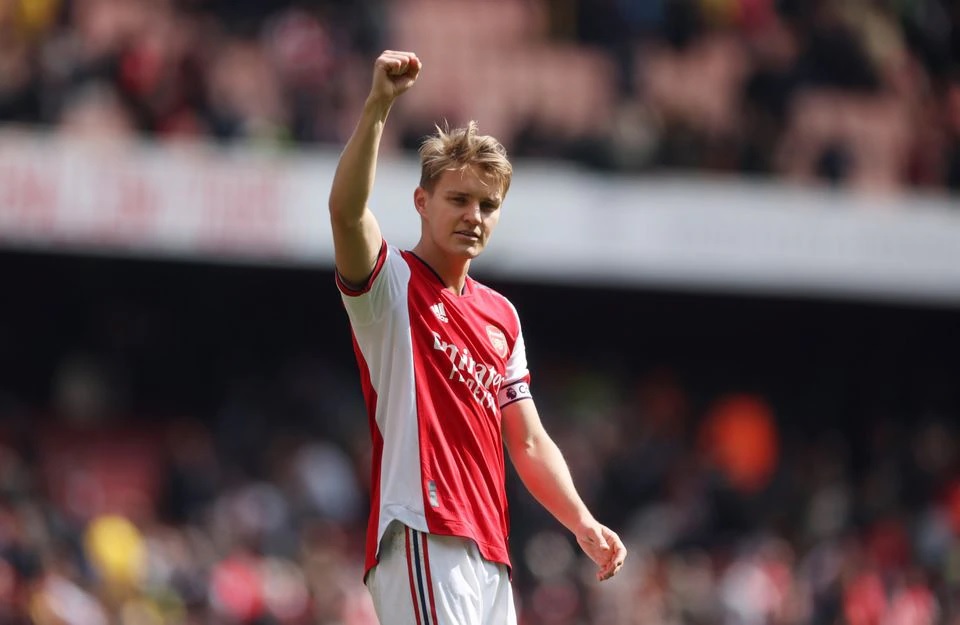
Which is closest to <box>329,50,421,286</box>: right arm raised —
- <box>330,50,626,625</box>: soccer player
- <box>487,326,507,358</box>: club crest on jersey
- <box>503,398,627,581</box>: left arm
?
<box>330,50,626,625</box>: soccer player

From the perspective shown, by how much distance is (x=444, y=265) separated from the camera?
4883 millimetres

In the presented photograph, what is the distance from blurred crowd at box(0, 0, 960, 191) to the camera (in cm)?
1505

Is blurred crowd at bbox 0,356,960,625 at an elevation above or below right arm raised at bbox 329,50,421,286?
below

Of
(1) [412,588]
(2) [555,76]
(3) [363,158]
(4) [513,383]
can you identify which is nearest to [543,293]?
(2) [555,76]

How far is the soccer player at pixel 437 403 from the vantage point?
184 inches

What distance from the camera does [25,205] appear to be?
1450 cm

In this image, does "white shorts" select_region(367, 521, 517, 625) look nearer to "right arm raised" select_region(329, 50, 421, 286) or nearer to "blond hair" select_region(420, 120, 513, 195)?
"right arm raised" select_region(329, 50, 421, 286)

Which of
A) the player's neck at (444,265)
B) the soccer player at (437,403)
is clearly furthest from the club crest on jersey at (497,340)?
the player's neck at (444,265)

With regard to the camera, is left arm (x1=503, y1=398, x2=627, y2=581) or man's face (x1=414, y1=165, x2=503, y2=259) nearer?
man's face (x1=414, y1=165, x2=503, y2=259)

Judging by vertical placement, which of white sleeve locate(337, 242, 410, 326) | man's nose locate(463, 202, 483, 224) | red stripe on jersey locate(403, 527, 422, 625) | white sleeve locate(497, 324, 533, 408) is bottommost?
red stripe on jersey locate(403, 527, 422, 625)

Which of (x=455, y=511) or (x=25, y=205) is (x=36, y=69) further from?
(x=455, y=511)

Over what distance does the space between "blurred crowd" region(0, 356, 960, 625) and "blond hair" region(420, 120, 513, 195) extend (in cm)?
712

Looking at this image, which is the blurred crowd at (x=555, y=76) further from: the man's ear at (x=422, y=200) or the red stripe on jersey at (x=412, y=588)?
the red stripe on jersey at (x=412, y=588)

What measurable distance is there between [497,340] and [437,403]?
0.34 metres
